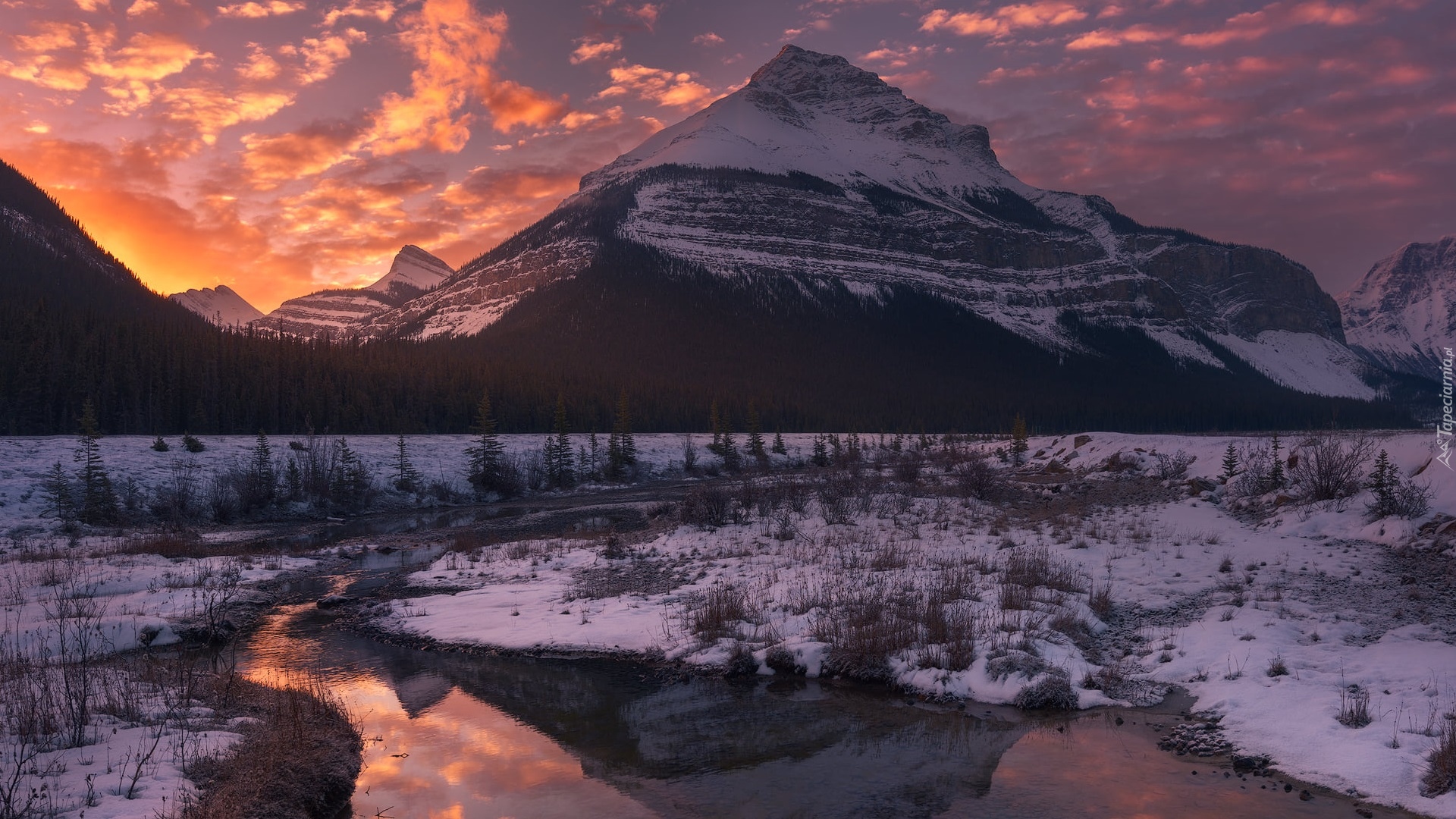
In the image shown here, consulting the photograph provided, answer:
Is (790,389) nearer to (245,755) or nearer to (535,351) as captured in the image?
(535,351)

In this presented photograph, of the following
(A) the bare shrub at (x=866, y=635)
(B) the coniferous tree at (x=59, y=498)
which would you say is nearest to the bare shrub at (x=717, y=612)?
(A) the bare shrub at (x=866, y=635)

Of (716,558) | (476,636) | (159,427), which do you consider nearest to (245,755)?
(476,636)

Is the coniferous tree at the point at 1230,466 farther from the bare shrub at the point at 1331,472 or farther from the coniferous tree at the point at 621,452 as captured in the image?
the coniferous tree at the point at 621,452

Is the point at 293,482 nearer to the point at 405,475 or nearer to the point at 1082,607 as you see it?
the point at 405,475

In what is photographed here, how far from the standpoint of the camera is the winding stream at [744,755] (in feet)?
27.8

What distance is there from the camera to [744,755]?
32.9 ft

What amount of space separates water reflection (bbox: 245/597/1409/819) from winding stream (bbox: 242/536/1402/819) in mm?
29

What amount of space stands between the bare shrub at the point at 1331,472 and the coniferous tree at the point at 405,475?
56499 mm

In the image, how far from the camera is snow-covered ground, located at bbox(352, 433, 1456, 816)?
32.6ft

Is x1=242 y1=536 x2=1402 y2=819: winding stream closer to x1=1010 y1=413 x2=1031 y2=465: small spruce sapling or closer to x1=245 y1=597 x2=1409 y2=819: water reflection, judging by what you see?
x1=245 y1=597 x2=1409 y2=819: water reflection

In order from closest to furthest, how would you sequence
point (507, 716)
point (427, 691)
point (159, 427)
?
point (507, 716)
point (427, 691)
point (159, 427)

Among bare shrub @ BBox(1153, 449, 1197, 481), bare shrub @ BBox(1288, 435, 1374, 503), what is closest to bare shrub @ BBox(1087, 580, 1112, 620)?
bare shrub @ BBox(1288, 435, 1374, 503)

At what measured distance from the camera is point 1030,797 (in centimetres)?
852

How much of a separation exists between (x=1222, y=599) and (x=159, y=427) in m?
80.2
